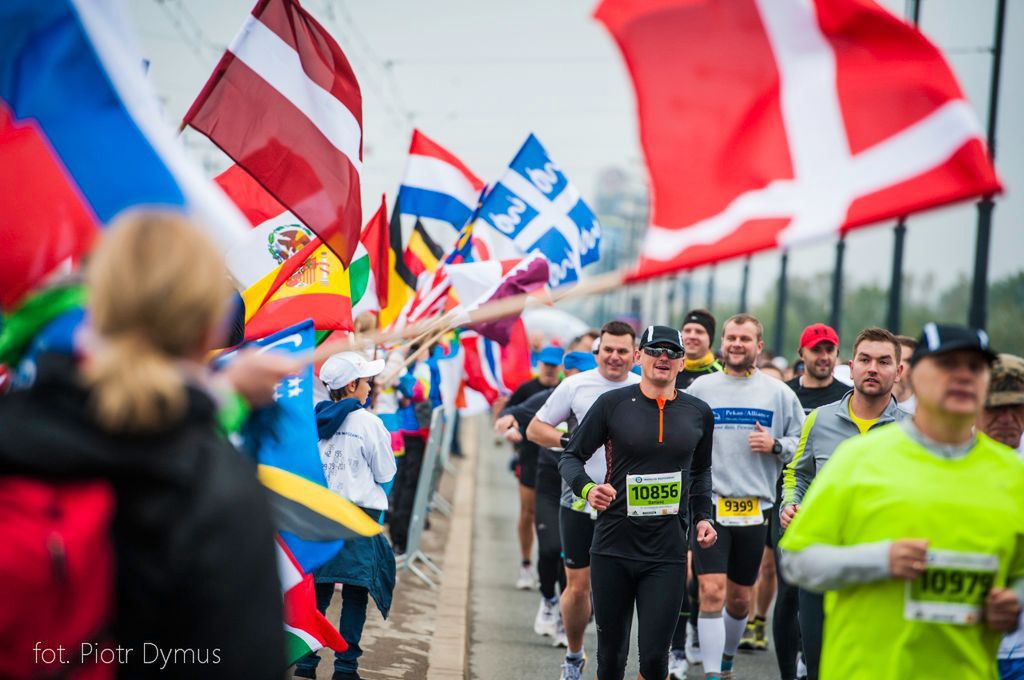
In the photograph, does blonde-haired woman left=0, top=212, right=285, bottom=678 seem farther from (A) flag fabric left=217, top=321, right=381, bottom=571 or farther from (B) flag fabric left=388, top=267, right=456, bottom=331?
(B) flag fabric left=388, top=267, right=456, bottom=331

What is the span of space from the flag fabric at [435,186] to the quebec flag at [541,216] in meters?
0.53

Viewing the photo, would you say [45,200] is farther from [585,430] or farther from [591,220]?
[591,220]

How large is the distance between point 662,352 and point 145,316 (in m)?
4.54

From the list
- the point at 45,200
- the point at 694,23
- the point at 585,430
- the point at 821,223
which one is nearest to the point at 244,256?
the point at 585,430

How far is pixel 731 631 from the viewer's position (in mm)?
8266

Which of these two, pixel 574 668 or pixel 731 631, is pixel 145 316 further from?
pixel 731 631

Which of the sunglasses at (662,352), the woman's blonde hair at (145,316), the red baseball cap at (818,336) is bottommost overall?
the red baseball cap at (818,336)

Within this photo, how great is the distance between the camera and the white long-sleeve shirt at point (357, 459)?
746 cm

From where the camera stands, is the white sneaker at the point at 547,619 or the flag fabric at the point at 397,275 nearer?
the white sneaker at the point at 547,619

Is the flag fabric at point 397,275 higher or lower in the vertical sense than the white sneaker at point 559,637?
higher

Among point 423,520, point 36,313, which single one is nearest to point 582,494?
point 36,313

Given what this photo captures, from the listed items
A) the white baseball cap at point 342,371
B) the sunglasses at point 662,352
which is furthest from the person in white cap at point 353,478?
the sunglasses at point 662,352

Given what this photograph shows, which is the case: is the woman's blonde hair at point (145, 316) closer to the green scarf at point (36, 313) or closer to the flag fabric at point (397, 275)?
the green scarf at point (36, 313)

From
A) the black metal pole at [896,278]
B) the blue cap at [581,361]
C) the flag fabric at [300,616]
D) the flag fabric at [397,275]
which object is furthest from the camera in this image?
the black metal pole at [896,278]
